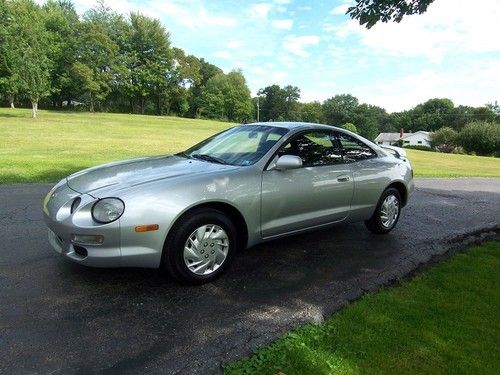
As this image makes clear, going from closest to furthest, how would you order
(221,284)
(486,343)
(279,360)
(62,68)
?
(279,360) < (486,343) < (221,284) < (62,68)

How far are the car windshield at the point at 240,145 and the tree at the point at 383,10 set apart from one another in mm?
2490

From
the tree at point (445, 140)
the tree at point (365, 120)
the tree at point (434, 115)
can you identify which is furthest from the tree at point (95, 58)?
the tree at point (434, 115)

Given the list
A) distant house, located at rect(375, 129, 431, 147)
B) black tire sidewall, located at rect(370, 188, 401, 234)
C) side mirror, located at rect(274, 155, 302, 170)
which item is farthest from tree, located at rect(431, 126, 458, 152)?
side mirror, located at rect(274, 155, 302, 170)

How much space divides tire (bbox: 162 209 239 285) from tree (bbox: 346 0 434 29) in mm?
3981

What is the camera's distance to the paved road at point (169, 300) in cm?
260

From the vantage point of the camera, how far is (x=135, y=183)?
11.3 feet

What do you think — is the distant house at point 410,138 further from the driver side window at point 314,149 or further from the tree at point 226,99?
the driver side window at point 314,149

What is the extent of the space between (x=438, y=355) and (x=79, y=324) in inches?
103

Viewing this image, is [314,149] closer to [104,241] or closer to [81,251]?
[104,241]

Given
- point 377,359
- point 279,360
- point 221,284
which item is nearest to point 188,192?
point 221,284

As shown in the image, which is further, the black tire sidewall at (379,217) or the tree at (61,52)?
the tree at (61,52)

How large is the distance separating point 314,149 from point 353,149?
71 cm

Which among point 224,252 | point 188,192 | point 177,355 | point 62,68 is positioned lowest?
point 177,355

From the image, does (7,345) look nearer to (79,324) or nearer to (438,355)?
(79,324)
